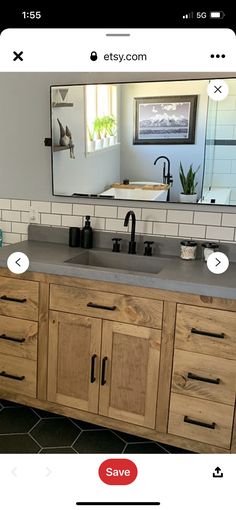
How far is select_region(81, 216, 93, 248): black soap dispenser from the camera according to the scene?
229 cm

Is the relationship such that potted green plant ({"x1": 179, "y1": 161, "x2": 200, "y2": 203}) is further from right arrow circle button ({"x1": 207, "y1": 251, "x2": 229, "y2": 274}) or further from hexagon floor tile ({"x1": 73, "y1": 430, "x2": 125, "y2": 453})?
hexagon floor tile ({"x1": 73, "y1": 430, "x2": 125, "y2": 453})

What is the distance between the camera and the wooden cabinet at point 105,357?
6.03ft

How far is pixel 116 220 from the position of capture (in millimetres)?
2299

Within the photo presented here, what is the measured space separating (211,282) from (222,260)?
321 millimetres

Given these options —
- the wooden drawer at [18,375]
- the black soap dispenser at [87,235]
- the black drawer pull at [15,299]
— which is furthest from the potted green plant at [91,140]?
the wooden drawer at [18,375]

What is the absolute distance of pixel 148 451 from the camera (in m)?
1.92

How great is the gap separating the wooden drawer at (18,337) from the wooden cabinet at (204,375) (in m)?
0.70

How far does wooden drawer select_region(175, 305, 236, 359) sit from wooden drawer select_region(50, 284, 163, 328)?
4.0 inches

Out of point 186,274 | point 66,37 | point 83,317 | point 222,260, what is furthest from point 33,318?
point 66,37
